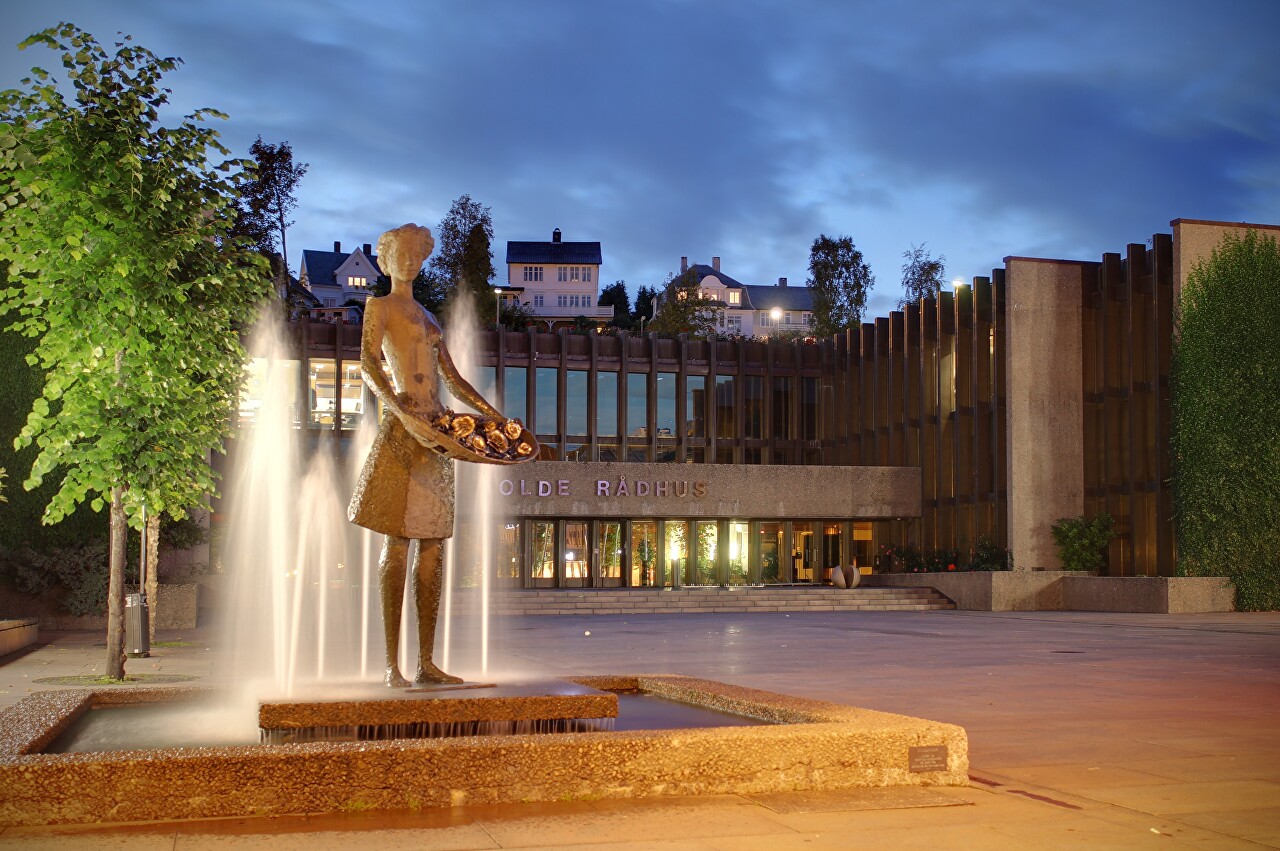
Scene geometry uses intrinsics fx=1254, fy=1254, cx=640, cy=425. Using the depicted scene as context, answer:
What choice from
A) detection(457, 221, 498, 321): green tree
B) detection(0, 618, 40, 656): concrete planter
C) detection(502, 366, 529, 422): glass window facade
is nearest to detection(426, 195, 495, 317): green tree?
detection(457, 221, 498, 321): green tree

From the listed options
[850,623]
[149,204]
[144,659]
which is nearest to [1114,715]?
[149,204]

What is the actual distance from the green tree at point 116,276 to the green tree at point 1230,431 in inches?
1057

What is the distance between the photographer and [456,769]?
20.3 ft

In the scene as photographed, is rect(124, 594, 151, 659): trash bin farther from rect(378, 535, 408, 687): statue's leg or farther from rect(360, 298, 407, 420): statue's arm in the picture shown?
rect(360, 298, 407, 420): statue's arm

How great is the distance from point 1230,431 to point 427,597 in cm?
3027

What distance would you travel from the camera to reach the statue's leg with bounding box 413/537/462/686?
312 inches

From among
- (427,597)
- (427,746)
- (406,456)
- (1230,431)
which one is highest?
(1230,431)

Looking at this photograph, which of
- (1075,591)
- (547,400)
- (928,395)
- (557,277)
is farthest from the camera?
(557,277)

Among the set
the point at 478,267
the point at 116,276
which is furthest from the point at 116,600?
the point at 478,267

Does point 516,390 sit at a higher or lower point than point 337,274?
lower

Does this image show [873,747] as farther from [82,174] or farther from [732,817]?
[82,174]

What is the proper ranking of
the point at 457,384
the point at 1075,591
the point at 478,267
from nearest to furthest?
the point at 457,384
the point at 1075,591
the point at 478,267

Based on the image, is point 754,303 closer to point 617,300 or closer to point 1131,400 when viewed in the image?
point 617,300

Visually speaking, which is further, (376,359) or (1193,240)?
(1193,240)
